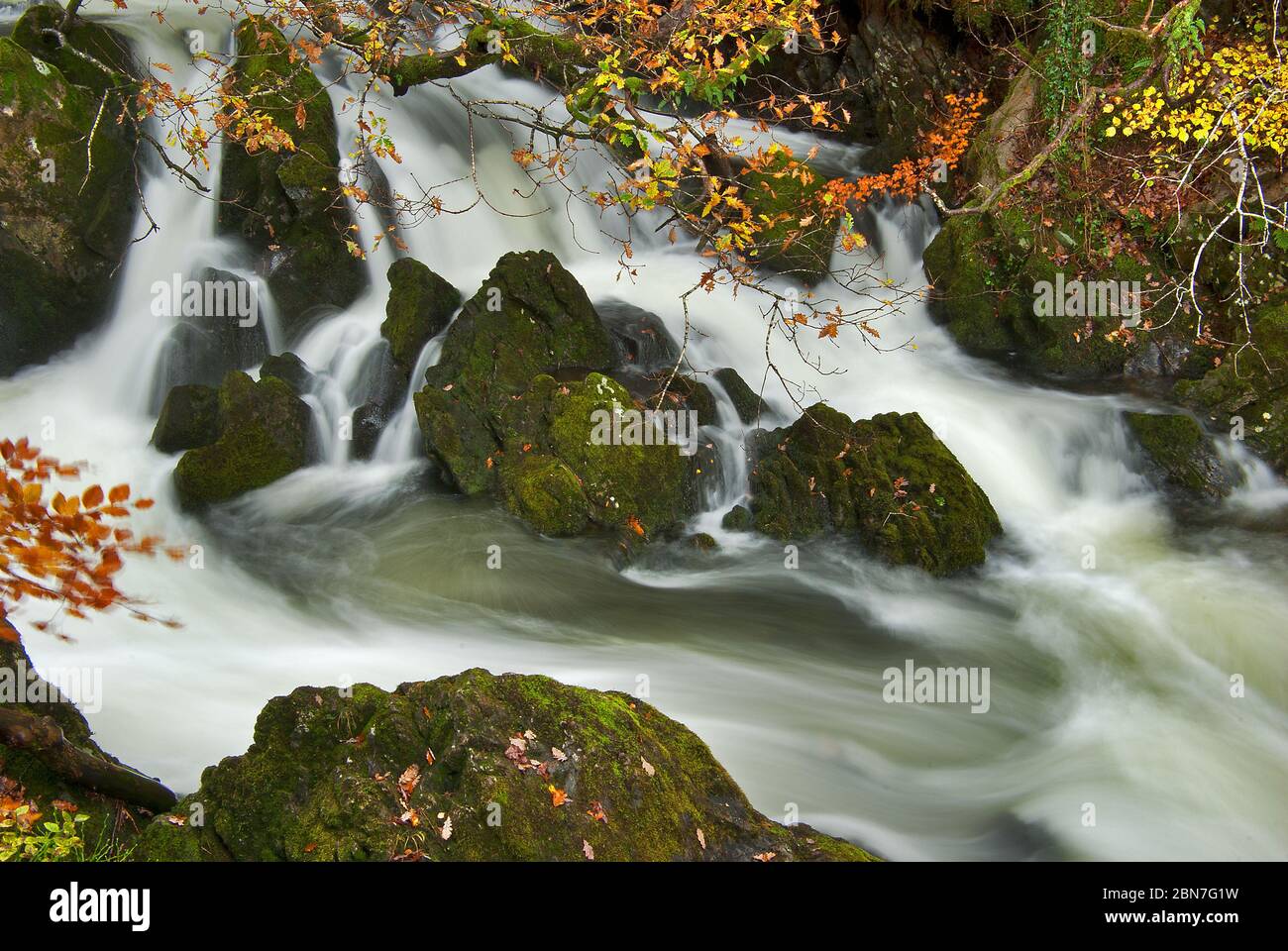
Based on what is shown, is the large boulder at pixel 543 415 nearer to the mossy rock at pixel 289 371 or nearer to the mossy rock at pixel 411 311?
the mossy rock at pixel 411 311

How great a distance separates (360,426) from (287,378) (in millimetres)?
936

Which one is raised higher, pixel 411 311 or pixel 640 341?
pixel 411 311

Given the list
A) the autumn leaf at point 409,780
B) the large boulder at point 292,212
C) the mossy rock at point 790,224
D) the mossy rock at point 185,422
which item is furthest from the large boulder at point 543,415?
the autumn leaf at point 409,780

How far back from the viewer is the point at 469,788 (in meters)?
3.55

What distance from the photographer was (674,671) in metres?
6.77

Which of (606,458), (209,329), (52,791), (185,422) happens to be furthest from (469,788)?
(209,329)

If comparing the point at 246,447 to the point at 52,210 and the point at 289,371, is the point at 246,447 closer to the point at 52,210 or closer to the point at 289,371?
the point at 289,371

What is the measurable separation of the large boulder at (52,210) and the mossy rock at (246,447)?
2.92 meters

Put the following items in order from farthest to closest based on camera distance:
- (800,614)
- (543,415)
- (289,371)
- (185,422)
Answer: (289,371), (185,422), (543,415), (800,614)

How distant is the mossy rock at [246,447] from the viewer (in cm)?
861

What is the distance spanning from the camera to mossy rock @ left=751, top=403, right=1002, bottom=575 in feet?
27.1

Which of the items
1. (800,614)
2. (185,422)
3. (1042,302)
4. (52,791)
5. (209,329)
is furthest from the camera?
(1042,302)

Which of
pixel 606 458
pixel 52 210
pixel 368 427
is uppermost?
pixel 52 210

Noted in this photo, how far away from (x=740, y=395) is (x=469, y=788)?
6.56 metres
